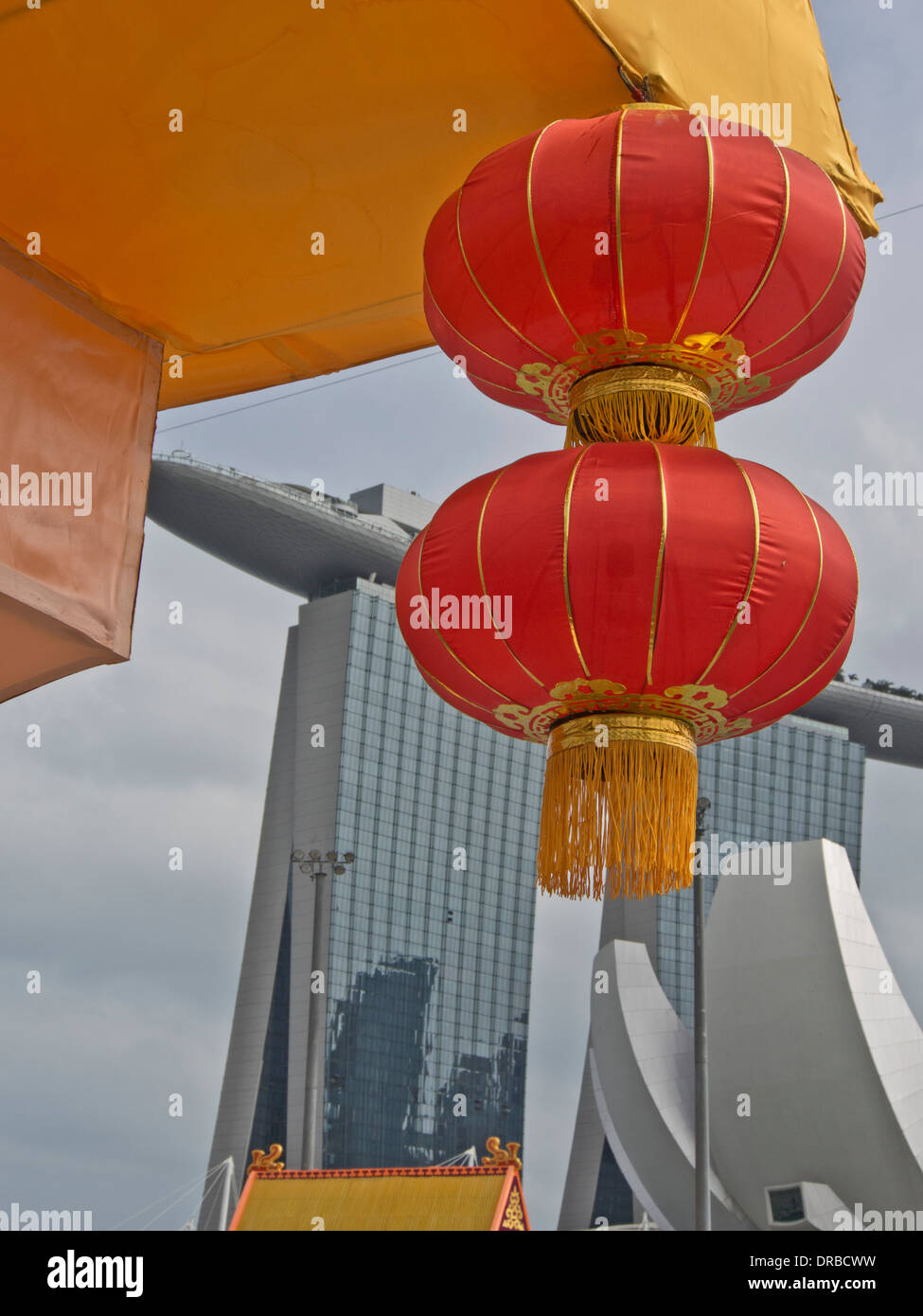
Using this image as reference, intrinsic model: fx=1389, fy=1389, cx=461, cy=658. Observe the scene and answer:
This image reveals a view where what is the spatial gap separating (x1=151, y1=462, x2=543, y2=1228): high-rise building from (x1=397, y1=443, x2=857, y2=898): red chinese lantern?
161 feet

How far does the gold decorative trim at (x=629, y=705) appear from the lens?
9.00 feet

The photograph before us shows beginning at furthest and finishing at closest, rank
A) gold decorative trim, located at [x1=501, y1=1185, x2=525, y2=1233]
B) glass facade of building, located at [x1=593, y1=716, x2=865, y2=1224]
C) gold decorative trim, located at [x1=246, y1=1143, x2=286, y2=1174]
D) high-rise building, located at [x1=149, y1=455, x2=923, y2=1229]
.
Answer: glass facade of building, located at [x1=593, y1=716, x2=865, y2=1224] < high-rise building, located at [x1=149, y1=455, x2=923, y2=1229] < gold decorative trim, located at [x1=246, y1=1143, x2=286, y2=1174] < gold decorative trim, located at [x1=501, y1=1185, x2=525, y2=1233]

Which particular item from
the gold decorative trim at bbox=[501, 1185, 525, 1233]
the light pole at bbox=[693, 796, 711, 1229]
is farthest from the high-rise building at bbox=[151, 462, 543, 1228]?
the gold decorative trim at bbox=[501, 1185, 525, 1233]

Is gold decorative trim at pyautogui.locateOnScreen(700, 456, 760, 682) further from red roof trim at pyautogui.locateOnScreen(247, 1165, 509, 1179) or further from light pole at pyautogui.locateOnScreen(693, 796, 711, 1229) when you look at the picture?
light pole at pyautogui.locateOnScreen(693, 796, 711, 1229)

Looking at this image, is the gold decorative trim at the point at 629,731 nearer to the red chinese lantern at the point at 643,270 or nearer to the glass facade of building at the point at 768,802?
the red chinese lantern at the point at 643,270

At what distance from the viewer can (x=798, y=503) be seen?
2.81 meters

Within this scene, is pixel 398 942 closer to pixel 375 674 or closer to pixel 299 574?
pixel 375 674

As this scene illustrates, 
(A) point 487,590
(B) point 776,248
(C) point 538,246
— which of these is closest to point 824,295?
(B) point 776,248

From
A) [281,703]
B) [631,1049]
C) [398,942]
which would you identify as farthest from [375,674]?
[631,1049]

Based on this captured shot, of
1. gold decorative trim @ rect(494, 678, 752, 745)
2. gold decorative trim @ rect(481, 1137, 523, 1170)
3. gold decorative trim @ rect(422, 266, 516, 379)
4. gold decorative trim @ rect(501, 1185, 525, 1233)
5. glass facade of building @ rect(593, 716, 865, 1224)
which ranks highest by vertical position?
glass facade of building @ rect(593, 716, 865, 1224)

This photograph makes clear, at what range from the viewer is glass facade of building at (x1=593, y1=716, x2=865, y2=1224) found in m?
60.4

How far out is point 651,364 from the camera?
9.27ft

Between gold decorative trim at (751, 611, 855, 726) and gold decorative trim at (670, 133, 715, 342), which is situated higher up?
gold decorative trim at (670, 133, 715, 342)

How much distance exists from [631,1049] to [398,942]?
1126 inches
